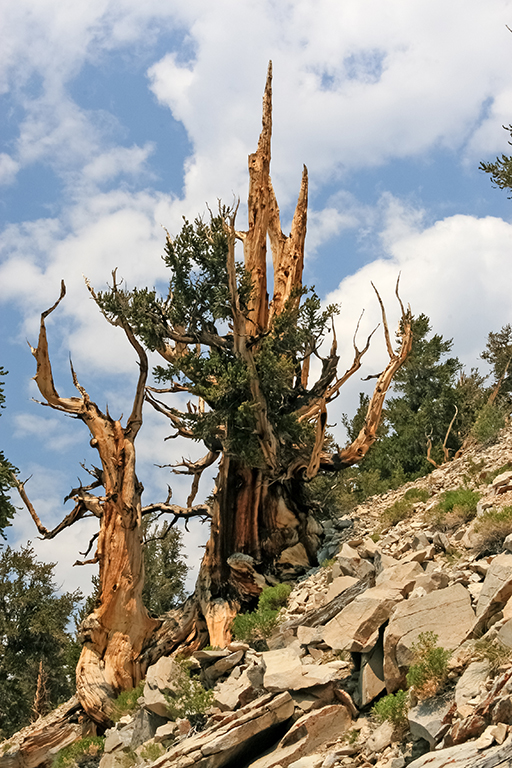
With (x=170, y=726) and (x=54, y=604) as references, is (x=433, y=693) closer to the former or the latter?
(x=170, y=726)

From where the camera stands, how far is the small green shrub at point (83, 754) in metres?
11.3

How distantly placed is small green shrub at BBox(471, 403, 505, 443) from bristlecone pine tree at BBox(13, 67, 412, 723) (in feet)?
9.58

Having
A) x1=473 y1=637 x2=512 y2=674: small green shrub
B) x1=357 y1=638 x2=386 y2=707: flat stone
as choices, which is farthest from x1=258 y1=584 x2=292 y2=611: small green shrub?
x1=473 y1=637 x2=512 y2=674: small green shrub

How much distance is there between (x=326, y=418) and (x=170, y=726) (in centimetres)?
649

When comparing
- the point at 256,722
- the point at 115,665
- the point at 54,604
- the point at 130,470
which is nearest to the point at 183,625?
the point at 115,665

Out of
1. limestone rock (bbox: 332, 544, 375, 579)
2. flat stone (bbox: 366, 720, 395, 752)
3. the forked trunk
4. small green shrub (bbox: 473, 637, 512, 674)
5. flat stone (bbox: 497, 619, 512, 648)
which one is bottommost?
flat stone (bbox: 366, 720, 395, 752)

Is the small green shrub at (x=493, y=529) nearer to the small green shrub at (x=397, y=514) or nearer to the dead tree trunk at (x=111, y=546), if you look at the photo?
the small green shrub at (x=397, y=514)

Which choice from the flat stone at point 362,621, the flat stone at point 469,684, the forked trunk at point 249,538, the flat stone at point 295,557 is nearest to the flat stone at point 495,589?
the flat stone at point 469,684

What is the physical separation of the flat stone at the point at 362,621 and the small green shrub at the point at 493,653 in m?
1.42

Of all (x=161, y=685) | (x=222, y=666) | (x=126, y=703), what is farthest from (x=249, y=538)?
(x=161, y=685)

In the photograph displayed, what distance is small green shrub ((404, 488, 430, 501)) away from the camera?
13.0 meters

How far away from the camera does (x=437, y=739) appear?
499cm

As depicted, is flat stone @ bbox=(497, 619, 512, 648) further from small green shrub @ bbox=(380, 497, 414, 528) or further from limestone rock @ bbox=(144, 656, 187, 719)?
small green shrub @ bbox=(380, 497, 414, 528)

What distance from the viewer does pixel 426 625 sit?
20.1 feet
